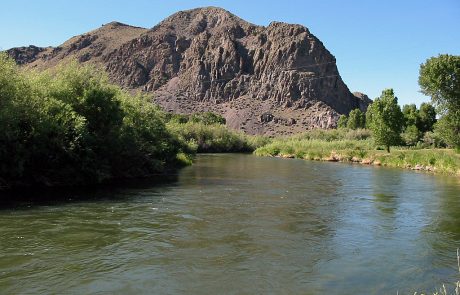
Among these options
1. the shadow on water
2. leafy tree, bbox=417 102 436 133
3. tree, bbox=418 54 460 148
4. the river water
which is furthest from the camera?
leafy tree, bbox=417 102 436 133

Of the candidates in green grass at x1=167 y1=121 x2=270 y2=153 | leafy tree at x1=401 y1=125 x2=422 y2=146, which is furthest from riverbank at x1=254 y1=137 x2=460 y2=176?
green grass at x1=167 y1=121 x2=270 y2=153

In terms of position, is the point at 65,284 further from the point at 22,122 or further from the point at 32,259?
the point at 22,122

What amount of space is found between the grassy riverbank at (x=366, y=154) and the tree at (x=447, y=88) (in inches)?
123

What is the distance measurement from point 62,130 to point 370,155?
49.7 metres

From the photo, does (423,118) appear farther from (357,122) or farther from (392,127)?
(357,122)

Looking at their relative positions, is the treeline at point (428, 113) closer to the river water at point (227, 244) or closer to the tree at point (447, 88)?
the tree at point (447, 88)

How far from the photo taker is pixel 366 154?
67875 mm

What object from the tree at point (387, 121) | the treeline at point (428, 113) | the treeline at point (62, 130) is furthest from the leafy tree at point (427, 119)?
the treeline at point (62, 130)

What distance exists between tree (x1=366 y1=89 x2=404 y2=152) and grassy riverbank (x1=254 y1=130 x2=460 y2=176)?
1974mm

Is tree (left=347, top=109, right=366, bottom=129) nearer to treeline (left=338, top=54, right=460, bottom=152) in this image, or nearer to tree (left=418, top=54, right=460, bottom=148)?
treeline (left=338, top=54, right=460, bottom=152)

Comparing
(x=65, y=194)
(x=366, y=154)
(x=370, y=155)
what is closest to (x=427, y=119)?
(x=366, y=154)

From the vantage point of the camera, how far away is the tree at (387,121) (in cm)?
7169

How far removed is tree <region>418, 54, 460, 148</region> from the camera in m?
54.1

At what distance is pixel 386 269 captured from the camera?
1373cm
